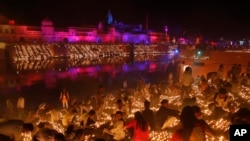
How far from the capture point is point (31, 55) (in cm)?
4925

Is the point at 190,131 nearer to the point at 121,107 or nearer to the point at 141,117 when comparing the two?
the point at 141,117

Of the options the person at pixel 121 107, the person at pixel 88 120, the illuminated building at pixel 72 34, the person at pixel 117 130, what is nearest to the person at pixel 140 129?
the person at pixel 117 130

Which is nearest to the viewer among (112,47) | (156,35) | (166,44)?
(112,47)

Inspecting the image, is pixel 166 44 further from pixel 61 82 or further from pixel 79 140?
pixel 79 140

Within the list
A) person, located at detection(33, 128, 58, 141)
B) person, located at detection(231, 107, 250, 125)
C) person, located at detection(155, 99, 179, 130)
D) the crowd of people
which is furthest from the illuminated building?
person, located at detection(231, 107, 250, 125)

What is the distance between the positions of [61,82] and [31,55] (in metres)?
26.9

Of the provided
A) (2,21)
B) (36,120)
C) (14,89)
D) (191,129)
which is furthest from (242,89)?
(2,21)

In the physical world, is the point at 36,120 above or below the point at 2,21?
below

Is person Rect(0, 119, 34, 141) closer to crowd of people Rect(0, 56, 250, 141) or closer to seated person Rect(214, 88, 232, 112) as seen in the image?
crowd of people Rect(0, 56, 250, 141)

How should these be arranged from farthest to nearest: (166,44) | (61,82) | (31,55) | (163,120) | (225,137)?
(166,44) < (31,55) < (61,82) < (163,120) < (225,137)

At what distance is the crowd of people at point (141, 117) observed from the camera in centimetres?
616

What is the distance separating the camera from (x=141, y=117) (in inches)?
266

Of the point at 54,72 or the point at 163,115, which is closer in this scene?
the point at 163,115

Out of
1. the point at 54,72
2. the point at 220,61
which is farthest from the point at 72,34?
the point at 220,61
